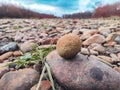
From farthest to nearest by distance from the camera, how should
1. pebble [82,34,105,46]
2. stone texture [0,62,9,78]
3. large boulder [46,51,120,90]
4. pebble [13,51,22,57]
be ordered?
pebble [82,34,105,46]
pebble [13,51,22,57]
stone texture [0,62,9,78]
large boulder [46,51,120,90]

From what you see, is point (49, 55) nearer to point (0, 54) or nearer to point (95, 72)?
point (95, 72)

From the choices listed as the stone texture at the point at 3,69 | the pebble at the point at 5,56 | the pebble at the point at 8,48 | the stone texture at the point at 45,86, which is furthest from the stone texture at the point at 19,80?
the pebble at the point at 8,48

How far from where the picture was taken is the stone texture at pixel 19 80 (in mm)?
2990

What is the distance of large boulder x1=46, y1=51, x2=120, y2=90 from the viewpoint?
9.18 feet

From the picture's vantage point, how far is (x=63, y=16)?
1162cm

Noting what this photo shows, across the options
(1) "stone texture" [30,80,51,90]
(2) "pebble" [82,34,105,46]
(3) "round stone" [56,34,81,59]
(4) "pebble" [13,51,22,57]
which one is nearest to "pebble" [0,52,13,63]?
(4) "pebble" [13,51,22,57]

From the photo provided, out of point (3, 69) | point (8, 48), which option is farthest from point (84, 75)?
point (8, 48)

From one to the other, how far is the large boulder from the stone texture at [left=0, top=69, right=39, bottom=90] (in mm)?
185

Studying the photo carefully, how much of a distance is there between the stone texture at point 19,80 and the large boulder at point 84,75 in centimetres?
19

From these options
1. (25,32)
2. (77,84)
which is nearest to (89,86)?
(77,84)

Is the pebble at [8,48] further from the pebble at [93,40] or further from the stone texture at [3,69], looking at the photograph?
the stone texture at [3,69]

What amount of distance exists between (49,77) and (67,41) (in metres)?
0.32

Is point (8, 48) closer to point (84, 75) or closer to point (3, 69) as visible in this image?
point (3, 69)

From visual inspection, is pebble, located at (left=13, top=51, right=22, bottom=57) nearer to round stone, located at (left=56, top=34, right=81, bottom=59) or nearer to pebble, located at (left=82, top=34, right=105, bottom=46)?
pebble, located at (left=82, top=34, right=105, bottom=46)
